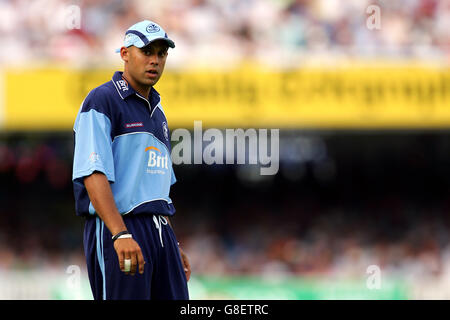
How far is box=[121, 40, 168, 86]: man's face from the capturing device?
3748 mm

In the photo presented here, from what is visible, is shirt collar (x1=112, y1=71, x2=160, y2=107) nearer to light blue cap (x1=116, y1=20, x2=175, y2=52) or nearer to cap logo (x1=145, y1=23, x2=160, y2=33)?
light blue cap (x1=116, y1=20, x2=175, y2=52)

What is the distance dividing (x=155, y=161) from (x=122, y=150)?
187 mm

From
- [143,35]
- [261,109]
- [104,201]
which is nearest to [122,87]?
[143,35]

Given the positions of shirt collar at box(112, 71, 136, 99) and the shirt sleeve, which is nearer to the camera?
the shirt sleeve

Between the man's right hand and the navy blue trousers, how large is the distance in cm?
14

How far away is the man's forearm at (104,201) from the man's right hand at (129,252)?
63 mm

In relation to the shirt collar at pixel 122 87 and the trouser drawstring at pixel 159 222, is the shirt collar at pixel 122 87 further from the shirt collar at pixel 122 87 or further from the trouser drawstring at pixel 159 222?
the trouser drawstring at pixel 159 222

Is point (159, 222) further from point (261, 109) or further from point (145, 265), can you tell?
point (261, 109)

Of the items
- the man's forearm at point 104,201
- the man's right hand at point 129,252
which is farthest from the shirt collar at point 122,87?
the man's right hand at point 129,252

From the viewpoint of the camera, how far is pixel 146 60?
12.3 feet

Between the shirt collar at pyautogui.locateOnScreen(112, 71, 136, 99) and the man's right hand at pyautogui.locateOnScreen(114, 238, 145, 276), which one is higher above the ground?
the shirt collar at pyautogui.locateOnScreen(112, 71, 136, 99)

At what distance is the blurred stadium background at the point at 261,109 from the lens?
11.7 metres

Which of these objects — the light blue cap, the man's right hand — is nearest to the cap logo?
the light blue cap
